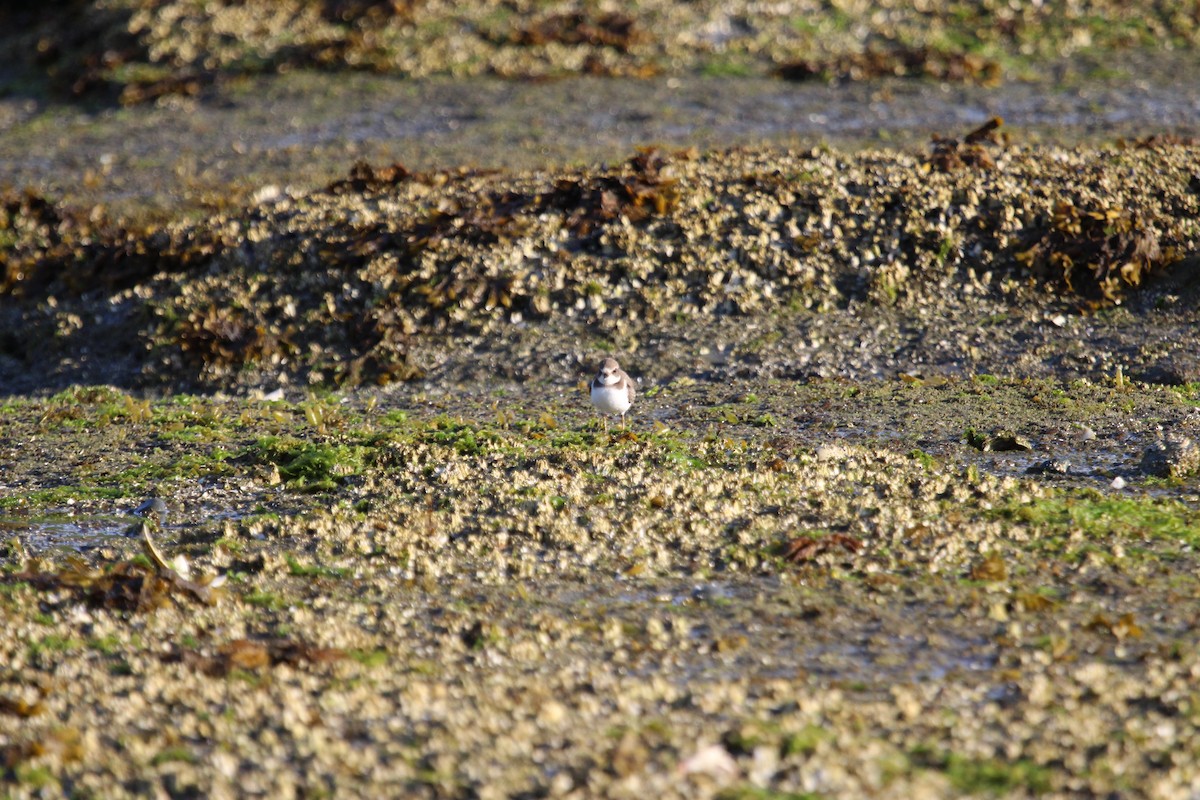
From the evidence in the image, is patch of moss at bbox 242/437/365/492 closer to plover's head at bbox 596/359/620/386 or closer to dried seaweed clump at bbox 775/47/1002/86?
plover's head at bbox 596/359/620/386

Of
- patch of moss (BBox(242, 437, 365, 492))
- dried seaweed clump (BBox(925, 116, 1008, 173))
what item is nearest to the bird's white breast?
patch of moss (BBox(242, 437, 365, 492))

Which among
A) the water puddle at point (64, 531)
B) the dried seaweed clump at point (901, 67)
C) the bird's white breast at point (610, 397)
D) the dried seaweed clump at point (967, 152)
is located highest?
the dried seaweed clump at point (901, 67)

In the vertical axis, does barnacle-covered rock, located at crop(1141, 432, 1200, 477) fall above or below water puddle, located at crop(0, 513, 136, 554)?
above

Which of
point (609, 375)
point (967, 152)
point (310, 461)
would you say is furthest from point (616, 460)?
point (967, 152)

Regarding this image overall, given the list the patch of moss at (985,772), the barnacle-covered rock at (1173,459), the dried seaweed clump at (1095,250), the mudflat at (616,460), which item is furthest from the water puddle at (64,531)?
the dried seaweed clump at (1095,250)

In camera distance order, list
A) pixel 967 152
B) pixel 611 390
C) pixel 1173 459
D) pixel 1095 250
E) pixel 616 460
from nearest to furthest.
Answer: pixel 1173 459 → pixel 616 460 → pixel 611 390 → pixel 1095 250 → pixel 967 152

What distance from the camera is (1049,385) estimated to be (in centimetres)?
1179

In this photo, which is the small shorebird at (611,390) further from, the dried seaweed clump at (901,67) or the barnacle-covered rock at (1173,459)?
the dried seaweed clump at (901,67)

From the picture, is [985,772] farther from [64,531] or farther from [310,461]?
[64,531]

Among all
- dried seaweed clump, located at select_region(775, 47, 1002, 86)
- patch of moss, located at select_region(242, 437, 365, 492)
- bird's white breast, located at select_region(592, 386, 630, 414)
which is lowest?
patch of moss, located at select_region(242, 437, 365, 492)

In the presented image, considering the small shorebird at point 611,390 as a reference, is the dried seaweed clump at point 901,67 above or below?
above

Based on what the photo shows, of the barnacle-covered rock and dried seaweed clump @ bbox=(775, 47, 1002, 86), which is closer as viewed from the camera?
the barnacle-covered rock

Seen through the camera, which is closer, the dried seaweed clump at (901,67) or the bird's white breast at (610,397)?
the bird's white breast at (610,397)

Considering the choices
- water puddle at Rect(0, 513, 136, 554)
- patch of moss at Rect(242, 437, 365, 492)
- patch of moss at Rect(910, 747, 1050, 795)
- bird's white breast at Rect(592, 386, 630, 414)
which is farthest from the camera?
bird's white breast at Rect(592, 386, 630, 414)
